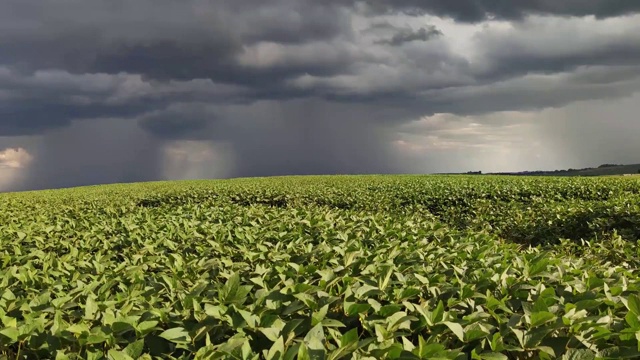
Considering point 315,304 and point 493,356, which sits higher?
point 315,304

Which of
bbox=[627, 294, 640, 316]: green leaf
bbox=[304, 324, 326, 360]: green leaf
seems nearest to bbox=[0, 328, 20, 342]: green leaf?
bbox=[304, 324, 326, 360]: green leaf

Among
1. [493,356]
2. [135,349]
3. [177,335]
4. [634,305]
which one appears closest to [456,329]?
[493,356]

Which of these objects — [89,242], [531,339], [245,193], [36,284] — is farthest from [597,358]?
[245,193]

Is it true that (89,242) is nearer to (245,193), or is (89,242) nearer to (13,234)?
(13,234)

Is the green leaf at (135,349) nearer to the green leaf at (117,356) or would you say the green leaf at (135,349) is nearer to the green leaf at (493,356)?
the green leaf at (117,356)

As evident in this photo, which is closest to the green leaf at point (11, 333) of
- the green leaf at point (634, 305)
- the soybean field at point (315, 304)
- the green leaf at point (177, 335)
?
the soybean field at point (315, 304)

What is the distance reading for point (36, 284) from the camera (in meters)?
3.94

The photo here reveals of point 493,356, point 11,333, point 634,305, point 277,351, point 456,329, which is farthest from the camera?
point 634,305

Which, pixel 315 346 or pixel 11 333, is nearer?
pixel 315 346

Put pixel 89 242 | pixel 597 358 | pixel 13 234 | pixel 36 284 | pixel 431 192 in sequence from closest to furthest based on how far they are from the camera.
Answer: pixel 597 358
pixel 36 284
pixel 89 242
pixel 13 234
pixel 431 192

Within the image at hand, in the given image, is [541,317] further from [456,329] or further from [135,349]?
[135,349]

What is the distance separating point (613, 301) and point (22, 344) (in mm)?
3644

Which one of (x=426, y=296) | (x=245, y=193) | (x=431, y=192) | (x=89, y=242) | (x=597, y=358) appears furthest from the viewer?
(x=245, y=193)

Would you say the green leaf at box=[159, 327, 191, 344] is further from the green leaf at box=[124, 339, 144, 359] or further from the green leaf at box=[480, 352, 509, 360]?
the green leaf at box=[480, 352, 509, 360]
